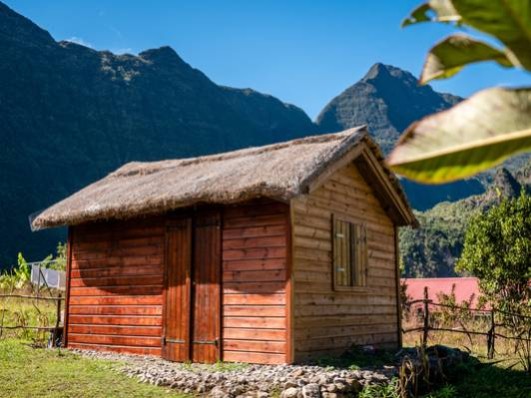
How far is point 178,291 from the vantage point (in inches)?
393

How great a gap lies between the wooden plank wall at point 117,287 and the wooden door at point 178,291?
0.89ft

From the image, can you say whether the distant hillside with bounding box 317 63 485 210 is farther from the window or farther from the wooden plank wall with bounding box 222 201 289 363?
the wooden plank wall with bounding box 222 201 289 363

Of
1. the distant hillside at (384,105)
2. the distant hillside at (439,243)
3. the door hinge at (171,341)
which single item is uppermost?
the distant hillside at (384,105)

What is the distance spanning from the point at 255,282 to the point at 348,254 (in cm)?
216

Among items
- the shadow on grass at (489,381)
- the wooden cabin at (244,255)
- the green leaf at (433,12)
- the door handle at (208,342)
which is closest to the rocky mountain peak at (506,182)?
the wooden cabin at (244,255)

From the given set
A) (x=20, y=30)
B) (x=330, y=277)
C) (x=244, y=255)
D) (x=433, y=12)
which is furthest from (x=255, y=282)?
(x=20, y=30)

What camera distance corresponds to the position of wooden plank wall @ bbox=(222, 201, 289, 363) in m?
8.75

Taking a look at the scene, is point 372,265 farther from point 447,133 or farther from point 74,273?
point 447,133

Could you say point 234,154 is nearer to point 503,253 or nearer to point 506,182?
point 503,253

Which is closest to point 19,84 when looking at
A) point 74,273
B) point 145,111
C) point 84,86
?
point 84,86

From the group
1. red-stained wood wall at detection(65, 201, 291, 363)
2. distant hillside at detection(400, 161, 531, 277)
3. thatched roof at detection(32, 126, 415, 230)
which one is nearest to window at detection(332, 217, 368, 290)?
thatched roof at detection(32, 126, 415, 230)

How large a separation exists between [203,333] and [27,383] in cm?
279

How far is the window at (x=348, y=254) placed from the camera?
10.0 metres

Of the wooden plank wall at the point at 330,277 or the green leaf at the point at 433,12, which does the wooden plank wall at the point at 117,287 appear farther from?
the green leaf at the point at 433,12
